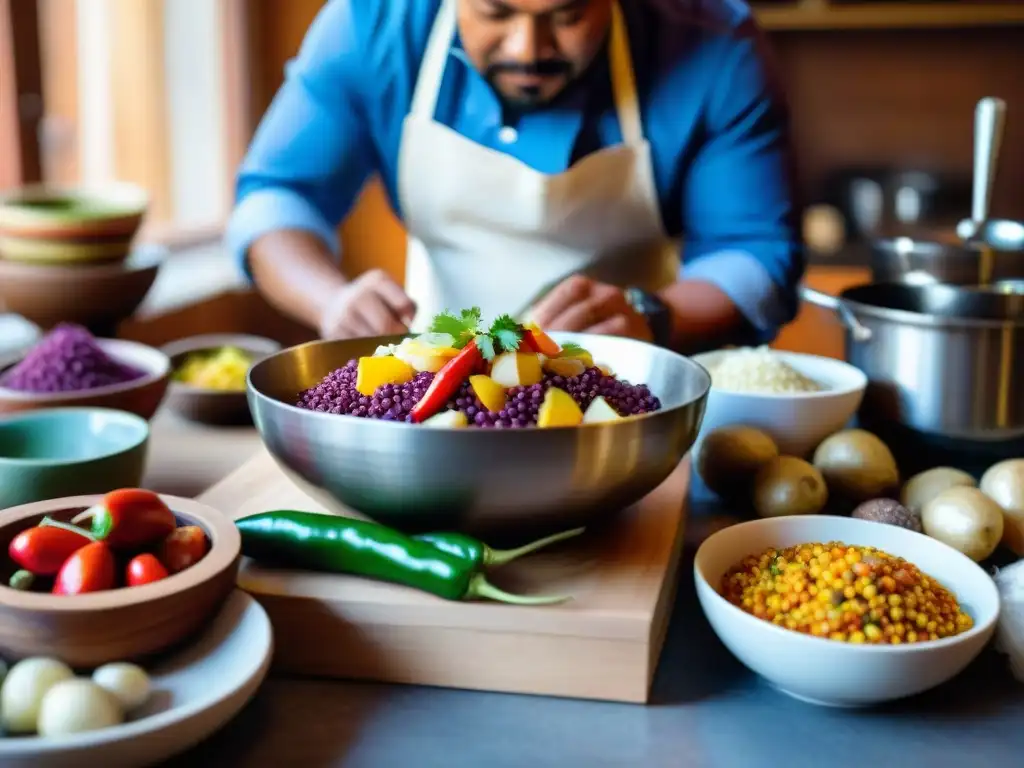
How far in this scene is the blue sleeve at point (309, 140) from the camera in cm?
183

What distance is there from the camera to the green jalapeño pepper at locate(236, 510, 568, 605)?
2.79 feet

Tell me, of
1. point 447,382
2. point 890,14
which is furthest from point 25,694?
point 890,14

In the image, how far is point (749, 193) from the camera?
1.83m

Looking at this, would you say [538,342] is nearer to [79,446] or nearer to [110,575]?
[110,575]

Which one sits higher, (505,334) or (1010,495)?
(505,334)

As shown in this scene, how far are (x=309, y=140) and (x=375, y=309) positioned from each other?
55cm

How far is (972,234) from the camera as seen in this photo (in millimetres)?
1765

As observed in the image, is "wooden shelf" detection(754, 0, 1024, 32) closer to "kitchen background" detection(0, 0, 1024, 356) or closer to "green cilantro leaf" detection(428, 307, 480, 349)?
"kitchen background" detection(0, 0, 1024, 356)

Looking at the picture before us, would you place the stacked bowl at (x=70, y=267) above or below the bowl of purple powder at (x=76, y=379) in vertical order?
above

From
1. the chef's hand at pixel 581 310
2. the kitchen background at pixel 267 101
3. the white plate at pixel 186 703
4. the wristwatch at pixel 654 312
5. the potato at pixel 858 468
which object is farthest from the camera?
the kitchen background at pixel 267 101

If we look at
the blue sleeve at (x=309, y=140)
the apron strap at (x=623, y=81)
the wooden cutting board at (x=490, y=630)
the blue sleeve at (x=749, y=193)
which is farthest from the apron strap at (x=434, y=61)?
the wooden cutting board at (x=490, y=630)

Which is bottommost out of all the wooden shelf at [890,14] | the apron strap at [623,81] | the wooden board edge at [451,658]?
the wooden board edge at [451,658]

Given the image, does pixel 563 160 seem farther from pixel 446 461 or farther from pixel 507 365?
pixel 446 461

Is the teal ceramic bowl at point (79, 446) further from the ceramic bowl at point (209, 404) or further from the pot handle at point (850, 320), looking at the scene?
the pot handle at point (850, 320)
